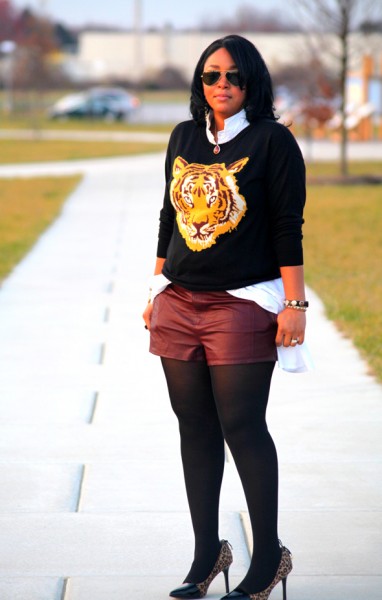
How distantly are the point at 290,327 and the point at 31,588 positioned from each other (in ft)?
4.09

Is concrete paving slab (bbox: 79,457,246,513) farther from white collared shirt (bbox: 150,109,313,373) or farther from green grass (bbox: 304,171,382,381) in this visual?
green grass (bbox: 304,171,382,381)

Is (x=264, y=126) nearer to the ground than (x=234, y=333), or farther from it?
farther from it

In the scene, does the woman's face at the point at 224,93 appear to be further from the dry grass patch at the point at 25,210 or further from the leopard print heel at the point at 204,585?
the dry grass patch at the point at 25,210

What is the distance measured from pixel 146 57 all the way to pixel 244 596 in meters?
99.1

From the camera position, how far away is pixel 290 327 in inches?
149

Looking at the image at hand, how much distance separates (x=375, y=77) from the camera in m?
39.4

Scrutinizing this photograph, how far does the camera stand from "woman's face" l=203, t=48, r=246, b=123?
3814 mm

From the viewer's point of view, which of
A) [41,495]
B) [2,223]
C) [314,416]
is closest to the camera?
[41,495]

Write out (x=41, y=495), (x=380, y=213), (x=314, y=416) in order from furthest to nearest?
1. (x=380, y=213)
2. (x=314, y=416)
3. (x=41, y=495)

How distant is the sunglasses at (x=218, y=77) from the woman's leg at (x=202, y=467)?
2.89 ft

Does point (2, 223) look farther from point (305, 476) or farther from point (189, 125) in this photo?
point (189, 125)

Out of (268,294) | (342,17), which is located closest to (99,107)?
(342,17)

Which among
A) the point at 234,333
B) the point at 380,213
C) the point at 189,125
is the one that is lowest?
the point at 380,213

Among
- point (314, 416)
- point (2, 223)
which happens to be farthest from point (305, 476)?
point (2, 223)
